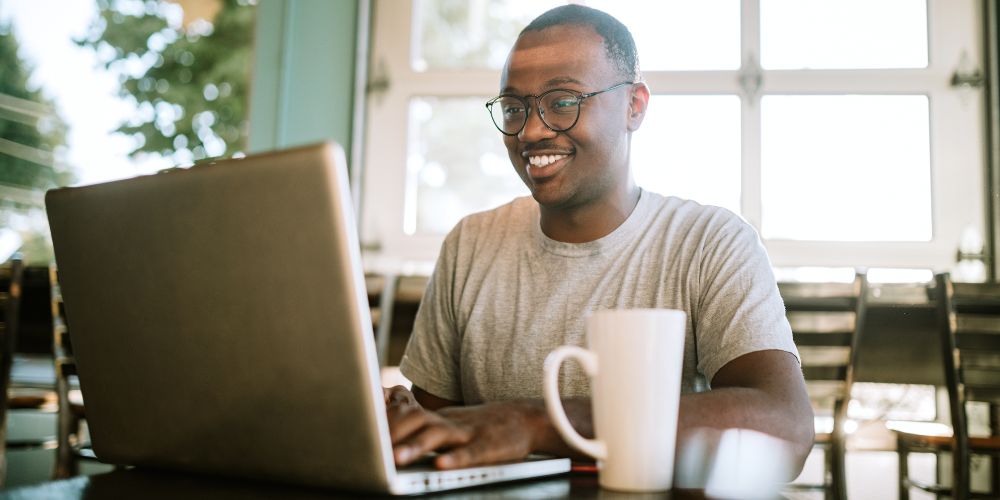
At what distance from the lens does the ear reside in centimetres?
135

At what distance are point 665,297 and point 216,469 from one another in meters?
0.69

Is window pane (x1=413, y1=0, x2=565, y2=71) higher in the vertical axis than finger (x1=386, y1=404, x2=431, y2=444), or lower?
higher

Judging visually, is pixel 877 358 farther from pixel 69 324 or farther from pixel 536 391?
pixel 69 324

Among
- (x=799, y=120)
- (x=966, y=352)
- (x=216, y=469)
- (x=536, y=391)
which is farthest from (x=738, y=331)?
(x=799, y=120)

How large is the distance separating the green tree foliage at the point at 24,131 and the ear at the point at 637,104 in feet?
8.91

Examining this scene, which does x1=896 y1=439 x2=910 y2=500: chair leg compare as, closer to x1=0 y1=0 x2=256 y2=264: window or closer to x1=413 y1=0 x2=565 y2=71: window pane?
x1=413 y1=0 x2=565 y2=71: window pane

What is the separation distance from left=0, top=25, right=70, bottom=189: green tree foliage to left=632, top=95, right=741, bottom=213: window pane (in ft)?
7.31

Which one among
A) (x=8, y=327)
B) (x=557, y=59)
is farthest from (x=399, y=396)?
(x=8, y=327)

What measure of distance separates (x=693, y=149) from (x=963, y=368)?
3.34 ft

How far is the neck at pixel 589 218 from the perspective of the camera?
4.22ft

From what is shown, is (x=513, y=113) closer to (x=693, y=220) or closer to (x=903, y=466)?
(x=693, y=220)

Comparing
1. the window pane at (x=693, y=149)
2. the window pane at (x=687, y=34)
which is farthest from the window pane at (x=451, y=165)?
the window pane at (x=687, y=34)

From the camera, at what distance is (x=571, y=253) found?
126 centimetres

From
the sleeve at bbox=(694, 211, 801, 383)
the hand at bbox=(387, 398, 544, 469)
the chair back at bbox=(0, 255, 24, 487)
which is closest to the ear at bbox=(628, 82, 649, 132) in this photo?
the sleeve at bbox=(694, 211, 801, 383)
